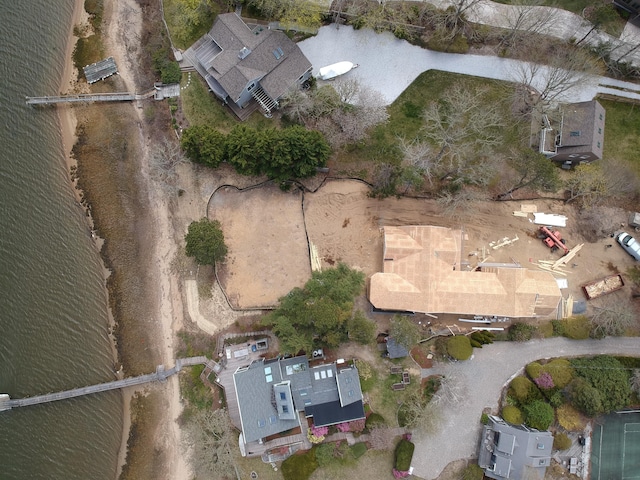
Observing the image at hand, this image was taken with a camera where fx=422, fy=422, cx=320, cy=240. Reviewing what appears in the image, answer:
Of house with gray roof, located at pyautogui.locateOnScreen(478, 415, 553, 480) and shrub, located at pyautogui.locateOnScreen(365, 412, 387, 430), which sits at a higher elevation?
shrub, located at pyautogui.locateOnScreen(365, 412, 387, 430)

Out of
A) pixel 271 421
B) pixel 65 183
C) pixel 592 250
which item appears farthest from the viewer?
pixel 65 183

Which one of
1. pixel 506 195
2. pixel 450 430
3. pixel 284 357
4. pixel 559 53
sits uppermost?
pixel 559 53

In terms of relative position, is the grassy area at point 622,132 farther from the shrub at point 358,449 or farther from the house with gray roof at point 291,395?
the shrub at point 358,449

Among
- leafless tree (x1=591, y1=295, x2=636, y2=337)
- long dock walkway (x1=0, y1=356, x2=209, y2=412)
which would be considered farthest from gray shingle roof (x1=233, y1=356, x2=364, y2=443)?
leafless tree (x1=591, y1=295, x2=636, y2=337)

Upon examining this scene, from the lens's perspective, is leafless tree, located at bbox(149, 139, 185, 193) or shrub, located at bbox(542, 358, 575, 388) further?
leafless tree, located at bbox(149, 139, 185, 193)

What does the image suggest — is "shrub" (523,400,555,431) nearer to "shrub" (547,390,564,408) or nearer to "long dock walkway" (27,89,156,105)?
"shrub" (547,390,564,408)

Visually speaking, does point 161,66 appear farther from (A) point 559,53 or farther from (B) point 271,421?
(A) point 559,53

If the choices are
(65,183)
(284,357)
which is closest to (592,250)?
(284,357)
